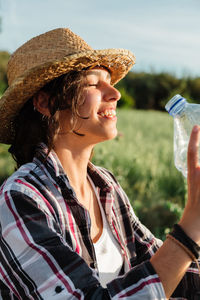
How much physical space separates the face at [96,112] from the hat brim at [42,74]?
87 mm

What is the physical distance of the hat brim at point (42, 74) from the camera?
157 cm

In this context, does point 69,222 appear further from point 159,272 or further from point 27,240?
point 159,272

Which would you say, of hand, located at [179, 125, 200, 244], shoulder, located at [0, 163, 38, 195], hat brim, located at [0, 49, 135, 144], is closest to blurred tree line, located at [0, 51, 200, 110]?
hat brim, located at [0, 49, 135, 144]

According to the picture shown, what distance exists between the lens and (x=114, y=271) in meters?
1.64

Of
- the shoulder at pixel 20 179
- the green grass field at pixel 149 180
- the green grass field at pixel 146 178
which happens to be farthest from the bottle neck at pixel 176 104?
the green grass field at pixel 146 178

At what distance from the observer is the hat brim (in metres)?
1.57

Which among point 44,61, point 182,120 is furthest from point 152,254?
point 44,61

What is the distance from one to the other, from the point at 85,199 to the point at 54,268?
2.01ft

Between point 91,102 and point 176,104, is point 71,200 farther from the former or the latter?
point 176,104

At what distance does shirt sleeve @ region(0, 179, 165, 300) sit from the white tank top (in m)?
0.36

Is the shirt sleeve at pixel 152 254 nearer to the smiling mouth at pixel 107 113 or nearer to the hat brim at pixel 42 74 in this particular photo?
the smiling mouth at pixel 107 113

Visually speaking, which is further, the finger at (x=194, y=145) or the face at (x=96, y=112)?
the face at (x=96, y=112)

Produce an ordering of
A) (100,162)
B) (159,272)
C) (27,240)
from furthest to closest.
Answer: (100,162), (27,240), (159,272)

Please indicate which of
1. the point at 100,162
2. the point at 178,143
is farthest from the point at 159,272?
the point at 100,162
